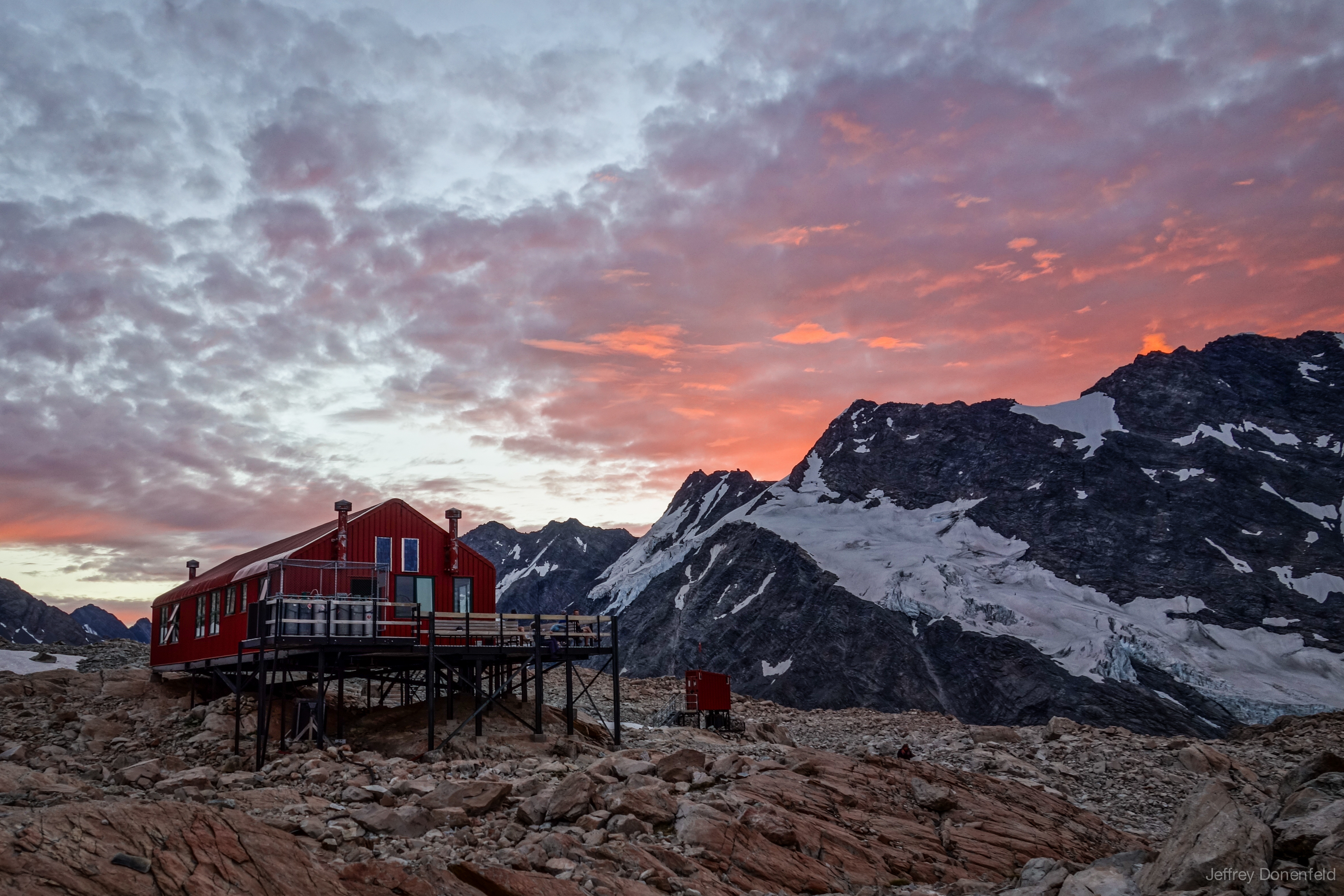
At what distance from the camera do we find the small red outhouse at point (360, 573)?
32.3m

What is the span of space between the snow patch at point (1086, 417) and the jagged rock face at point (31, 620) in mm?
167051

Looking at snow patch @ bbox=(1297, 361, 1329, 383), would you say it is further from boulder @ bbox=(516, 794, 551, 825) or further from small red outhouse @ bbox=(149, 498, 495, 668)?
boulder @ bbox=(516, 794, 551, 825)

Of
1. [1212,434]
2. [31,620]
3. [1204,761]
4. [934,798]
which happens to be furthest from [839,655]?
[31,620]

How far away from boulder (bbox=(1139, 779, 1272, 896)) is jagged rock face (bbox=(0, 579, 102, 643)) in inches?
6535

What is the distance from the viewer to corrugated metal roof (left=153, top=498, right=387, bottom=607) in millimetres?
33438

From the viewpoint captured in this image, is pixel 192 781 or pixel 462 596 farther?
pixel 462 596

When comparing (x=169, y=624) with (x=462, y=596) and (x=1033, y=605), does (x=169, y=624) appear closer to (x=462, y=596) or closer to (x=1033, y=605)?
(x=462, y=596)

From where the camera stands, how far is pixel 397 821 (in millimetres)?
16859

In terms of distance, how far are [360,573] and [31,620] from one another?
154 meters

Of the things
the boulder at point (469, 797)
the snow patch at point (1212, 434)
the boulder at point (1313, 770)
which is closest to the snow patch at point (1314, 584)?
the snow patch at point (1212, 434)

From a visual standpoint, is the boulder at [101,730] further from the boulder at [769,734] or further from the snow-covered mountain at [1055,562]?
the snow-covered mountain at [1055,562]

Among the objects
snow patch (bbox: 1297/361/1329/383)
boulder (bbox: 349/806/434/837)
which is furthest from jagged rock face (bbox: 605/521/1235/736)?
snow patch (bbox: 1297/361/1329/383)

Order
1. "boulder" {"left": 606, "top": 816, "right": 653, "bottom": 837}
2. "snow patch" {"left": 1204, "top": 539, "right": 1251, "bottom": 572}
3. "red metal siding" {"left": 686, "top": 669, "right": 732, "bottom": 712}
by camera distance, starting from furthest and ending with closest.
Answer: "snow patch" {"left": 1204, "top": 539, "right": 1251, "bottom": 572} < "red metal siding" {"left": 686, "top": 669, "right": 732, "bottom": 712} < "boulder" {"left": 606, "top": 816, "right": 653, "bottom": 837}

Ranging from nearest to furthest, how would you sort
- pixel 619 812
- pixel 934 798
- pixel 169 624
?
1. pixel 619 812
2. pixel 934 798
3. pixel 169 624
